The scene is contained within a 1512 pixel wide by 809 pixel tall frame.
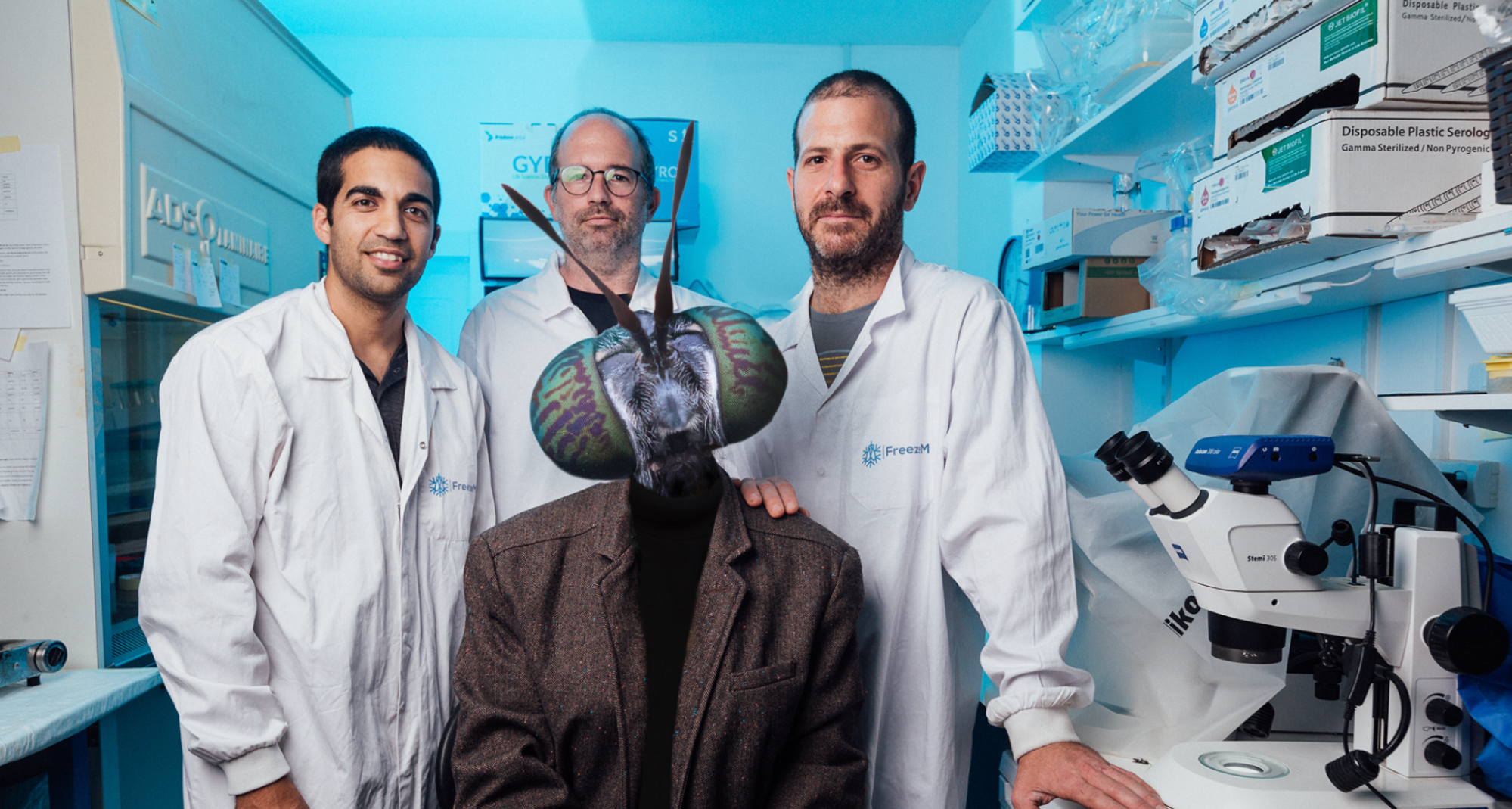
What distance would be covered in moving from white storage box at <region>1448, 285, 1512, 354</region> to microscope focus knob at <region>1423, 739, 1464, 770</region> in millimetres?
480

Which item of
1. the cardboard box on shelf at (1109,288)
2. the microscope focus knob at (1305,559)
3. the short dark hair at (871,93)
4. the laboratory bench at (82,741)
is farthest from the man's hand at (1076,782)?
the laboratory bench at (82,741)

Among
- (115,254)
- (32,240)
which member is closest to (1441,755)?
(115,254)

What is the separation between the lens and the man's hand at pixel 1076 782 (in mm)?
1038

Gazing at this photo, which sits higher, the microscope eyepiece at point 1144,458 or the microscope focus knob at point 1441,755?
the microscope eyepiece at point 1144,458

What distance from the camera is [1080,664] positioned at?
140cm

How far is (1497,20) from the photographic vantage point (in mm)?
880

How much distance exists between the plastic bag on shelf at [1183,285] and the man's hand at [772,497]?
3.43 ft

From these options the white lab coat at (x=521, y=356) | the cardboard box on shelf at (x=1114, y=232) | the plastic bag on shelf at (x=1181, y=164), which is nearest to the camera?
the white lab coat at (x=521, y=356)

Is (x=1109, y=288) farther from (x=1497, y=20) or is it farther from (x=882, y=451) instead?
(x=1497, y=20)

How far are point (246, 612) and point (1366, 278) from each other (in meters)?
1.80

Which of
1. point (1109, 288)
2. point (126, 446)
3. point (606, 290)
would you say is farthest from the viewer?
point (1109, 288)

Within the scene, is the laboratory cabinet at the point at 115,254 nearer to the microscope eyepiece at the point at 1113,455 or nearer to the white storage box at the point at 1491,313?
the microscope eyepiece at the point at 1113,455

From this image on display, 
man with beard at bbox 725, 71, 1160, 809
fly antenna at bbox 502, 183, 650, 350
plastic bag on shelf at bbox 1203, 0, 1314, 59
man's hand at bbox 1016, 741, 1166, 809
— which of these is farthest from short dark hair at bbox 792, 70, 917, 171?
man's hand at bbox 1016, 741, 1166, 809

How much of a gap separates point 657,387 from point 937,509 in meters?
0.67
